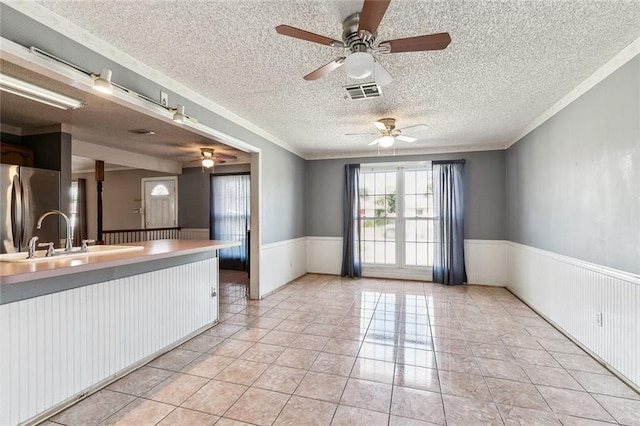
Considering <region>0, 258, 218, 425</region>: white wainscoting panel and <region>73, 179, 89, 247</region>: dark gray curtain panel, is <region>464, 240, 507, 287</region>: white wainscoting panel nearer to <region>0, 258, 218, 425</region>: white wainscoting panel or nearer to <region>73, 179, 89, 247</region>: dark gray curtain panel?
<region>0, 258, 218, 425</region>: white wainscoting panel

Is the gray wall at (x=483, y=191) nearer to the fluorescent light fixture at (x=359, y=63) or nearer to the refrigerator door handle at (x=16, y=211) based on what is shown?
the fluorescent light fixture at (x=359, y=63)

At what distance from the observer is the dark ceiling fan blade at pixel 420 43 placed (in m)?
1.75

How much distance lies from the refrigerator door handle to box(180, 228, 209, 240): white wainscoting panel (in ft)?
12.8

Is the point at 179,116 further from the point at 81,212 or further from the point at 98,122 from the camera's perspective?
the point at 81,212

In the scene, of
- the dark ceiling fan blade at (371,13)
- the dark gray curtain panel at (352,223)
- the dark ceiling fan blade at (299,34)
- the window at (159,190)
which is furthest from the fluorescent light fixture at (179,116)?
the window at (159,190)

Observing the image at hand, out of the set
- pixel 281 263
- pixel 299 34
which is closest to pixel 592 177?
pixel 299 34

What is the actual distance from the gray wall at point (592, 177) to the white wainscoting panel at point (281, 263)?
3945 mm

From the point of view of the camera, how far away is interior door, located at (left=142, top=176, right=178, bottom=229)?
25.7 feet

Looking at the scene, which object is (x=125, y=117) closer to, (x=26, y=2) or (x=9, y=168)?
(x=9, y=168)

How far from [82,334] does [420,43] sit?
10.1 ft

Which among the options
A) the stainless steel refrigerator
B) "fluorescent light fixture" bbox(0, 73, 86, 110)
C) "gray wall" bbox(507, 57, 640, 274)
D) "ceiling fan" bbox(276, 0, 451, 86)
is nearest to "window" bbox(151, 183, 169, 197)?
the stainless steel refrigerator

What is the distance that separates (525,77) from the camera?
2857 mm

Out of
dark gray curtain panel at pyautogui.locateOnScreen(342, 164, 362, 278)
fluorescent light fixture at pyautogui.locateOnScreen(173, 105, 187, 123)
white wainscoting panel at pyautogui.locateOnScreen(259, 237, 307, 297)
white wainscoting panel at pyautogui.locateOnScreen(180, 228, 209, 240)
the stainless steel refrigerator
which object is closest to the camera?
fluorescent light fixture at pyautogui.locateOnScreen(173, 105, 187, 123)

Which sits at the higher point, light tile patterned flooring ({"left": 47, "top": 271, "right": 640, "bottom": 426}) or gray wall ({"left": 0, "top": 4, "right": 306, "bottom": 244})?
gray wall ({"left": 0, "top": 4, "right": 306, "bottom": 244})
